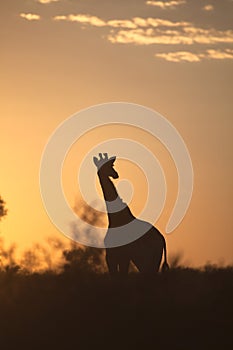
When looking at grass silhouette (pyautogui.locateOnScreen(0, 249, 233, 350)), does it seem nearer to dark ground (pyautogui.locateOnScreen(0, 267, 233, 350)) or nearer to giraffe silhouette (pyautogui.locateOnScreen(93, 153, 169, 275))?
dark ground (pyautogui.locateOnScreen(0, 267, 233, 350))

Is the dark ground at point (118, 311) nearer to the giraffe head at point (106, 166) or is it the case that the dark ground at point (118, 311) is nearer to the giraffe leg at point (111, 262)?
the giraffe leg at point (111, 262)

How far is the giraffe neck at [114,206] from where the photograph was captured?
26.8 m

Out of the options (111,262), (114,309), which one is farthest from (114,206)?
(114,309)

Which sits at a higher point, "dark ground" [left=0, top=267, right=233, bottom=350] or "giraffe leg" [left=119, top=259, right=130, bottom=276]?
"giraffe leg" [left=119, top=259, right=130, bottom=276]

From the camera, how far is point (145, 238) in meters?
27.1

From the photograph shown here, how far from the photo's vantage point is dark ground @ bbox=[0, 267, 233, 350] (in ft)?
68.5

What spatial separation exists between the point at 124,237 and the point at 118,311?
4.51m

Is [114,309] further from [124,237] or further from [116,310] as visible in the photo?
[124,237]

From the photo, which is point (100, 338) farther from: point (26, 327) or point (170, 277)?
point (170, 277)

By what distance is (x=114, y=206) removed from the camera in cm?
2703

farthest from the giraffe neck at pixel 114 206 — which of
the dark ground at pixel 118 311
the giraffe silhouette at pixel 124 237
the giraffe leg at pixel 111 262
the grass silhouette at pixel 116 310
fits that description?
the dark ground at pixel 118 311

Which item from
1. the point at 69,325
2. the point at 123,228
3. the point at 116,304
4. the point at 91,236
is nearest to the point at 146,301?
the point at 116,304

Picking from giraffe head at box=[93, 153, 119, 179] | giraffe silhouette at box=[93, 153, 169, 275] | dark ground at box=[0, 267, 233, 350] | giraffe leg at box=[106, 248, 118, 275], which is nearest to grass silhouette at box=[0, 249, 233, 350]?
dark ground at box=[0, 267, 233, 350]

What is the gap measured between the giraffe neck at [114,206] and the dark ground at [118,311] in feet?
6.43
